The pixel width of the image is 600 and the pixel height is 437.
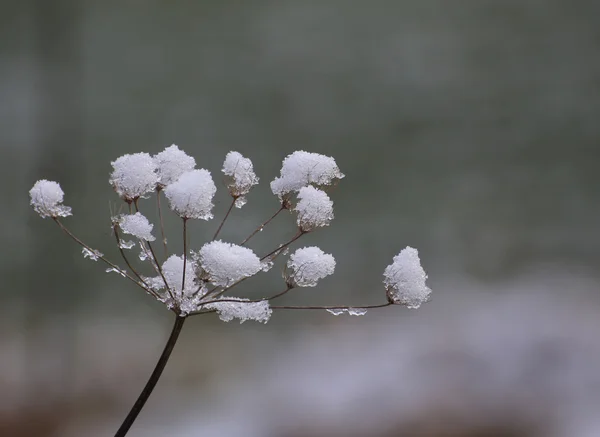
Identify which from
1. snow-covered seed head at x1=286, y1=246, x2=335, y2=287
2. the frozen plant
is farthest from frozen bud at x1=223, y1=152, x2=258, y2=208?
snow-covered seed head at x1=286, y1=246, x2=335, y2=287

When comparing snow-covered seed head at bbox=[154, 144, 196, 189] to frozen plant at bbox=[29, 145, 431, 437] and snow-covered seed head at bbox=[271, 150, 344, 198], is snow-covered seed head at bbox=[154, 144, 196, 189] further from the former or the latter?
snow-covered seed head at bbox=[271, 150, 344, 198]

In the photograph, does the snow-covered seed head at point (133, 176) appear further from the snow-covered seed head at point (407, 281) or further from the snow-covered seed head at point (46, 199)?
the snow-covered seed head at point (407, 281)

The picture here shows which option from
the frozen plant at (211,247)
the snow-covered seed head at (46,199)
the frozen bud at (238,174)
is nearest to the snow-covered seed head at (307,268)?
the frozen plant at (211,247)

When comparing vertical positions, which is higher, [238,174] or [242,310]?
[238,174]

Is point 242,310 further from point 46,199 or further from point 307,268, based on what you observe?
point 46,199

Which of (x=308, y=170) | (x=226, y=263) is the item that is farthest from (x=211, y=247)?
(x=308, y=170)

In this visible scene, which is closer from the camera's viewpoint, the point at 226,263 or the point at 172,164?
the point at 226,263
